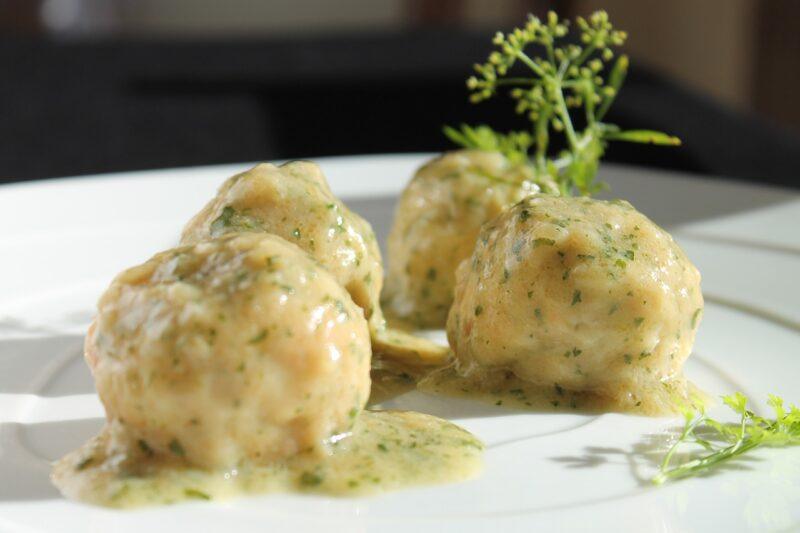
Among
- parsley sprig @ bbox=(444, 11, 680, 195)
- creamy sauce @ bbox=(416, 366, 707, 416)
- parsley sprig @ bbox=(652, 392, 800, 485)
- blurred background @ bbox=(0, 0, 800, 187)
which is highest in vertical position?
parsley sprig @ bbox=(444, 11, 680, 195)

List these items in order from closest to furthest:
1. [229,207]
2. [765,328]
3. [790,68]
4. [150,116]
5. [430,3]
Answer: [229,207] < [765,328] < [150,116] < [790,68] < [430,3]

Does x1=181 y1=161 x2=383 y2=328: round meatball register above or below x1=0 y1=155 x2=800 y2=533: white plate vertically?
above

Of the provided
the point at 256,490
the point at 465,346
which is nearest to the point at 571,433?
the point at 465,346

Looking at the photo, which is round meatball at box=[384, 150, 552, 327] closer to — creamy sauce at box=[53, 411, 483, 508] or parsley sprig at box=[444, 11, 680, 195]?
parsley sprig at box=[444, 11, 680, 195]

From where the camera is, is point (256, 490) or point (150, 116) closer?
point (256, 490)

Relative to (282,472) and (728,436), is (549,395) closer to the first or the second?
(728,436)

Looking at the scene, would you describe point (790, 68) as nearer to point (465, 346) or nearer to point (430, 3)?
point (430, 3)

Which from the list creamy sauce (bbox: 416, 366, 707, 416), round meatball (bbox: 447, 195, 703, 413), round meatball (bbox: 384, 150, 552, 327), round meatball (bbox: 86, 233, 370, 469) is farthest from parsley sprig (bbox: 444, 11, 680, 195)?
round meatball (bbox: 86, 233, 370, 469)
